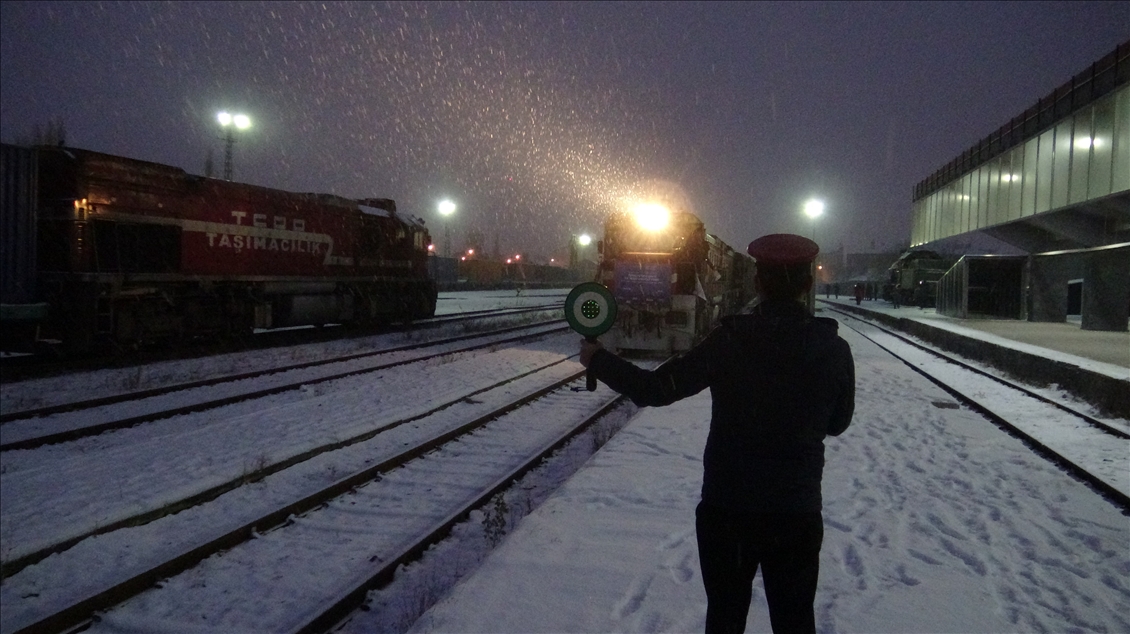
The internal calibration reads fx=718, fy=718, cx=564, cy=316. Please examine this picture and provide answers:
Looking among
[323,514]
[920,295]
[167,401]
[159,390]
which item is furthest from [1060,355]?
[920,295]

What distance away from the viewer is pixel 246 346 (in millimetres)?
17047

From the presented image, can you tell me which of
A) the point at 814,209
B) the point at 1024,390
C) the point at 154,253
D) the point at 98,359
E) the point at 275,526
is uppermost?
the point at 814,209

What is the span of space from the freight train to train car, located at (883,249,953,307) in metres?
35.8

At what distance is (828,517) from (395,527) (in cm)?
355

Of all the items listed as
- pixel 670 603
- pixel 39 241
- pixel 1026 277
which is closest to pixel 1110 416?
pixel 670 603

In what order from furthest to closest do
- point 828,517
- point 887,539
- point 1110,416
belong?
point 1110,416 < point 828,517 < point 887,539

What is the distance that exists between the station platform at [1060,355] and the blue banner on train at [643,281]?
7.49 metres

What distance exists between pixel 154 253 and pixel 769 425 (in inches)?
A: 598

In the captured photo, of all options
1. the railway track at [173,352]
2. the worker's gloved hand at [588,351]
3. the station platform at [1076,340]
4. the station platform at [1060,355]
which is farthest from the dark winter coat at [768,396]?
the station platform at [1076,340]

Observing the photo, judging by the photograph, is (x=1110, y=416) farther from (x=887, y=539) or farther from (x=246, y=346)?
(x=246, y=346)

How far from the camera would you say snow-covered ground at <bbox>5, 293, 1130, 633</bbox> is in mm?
4102

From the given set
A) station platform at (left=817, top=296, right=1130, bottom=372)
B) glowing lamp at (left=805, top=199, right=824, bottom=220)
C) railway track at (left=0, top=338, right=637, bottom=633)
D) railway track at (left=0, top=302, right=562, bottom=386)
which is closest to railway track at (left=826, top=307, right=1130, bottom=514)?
station platform at (left=817, top=296, right=1130, bottom=372)

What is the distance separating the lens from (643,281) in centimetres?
1609

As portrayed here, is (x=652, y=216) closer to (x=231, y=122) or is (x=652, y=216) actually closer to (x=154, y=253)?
(x=154, y=253)
